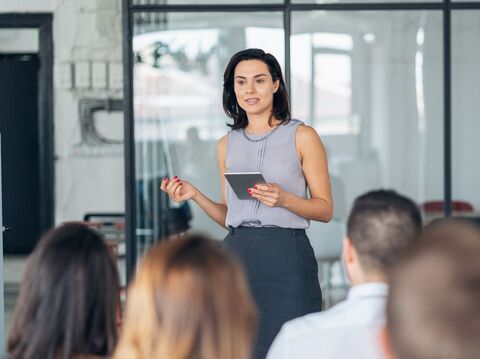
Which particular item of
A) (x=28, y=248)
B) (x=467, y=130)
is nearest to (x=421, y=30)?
(x=467, y=130)

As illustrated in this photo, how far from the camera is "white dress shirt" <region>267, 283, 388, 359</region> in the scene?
2.21m

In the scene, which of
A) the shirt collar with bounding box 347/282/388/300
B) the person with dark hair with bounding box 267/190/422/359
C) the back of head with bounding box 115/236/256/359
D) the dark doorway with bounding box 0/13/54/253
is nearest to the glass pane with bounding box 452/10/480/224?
the dark doorway with bounding box 0/13/54/253

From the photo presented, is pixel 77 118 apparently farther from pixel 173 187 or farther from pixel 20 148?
pixel 173 187

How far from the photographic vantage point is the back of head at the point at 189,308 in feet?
5.35

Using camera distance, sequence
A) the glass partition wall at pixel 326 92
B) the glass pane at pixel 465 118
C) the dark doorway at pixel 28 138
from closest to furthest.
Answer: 1. the glass partition wall at pixel 326 92
2. the glass pane at pixel 465 118
3. the dark doorway at pixel 28 138

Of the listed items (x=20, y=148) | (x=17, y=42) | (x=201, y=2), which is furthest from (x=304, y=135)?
(x=17, y=42)

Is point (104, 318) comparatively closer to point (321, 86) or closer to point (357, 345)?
point (357, 345)

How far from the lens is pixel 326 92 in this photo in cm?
726

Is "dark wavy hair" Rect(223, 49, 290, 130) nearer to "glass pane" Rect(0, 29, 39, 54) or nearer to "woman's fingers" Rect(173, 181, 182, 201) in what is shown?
"woman's fingers" Rect(173, 181, 182, 201)

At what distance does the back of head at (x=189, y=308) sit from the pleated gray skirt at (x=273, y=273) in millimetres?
2101

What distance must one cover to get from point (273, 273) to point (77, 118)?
173 inches

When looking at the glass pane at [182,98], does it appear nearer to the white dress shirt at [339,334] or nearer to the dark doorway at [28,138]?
the dark doorway at [28,138]

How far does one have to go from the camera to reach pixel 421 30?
23.2 ft

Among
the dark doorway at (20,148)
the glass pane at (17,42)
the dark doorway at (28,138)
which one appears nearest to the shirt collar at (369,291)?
the dark doorway at (28,138)
